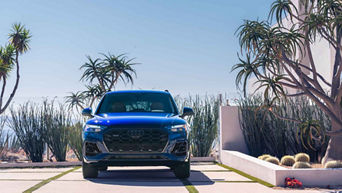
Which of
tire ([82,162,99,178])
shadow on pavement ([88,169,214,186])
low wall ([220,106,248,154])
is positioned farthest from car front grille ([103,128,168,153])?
low wall ([220,106,248,154])

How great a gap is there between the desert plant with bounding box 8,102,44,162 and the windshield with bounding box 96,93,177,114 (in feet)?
15.7

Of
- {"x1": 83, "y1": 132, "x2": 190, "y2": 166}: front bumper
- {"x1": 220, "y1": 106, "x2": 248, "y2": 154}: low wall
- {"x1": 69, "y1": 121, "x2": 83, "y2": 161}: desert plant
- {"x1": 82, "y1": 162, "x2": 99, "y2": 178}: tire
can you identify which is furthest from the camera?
{"x1": 69, "y1": 121, "x2": 83, "y2": 161}: desert plant

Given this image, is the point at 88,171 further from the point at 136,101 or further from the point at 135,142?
the point at 136,101

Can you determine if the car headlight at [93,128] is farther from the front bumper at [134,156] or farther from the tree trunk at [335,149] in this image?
the tree trunk at [335,149]

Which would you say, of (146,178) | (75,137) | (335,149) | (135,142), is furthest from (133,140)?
(75,137)

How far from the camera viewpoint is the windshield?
919 centimetres

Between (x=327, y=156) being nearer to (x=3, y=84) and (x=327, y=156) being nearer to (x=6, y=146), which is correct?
(x=6, y=146)

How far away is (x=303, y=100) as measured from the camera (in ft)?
41.4

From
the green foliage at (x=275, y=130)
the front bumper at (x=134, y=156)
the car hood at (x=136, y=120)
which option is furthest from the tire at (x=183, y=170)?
the green foliage at (x=275, y=130)

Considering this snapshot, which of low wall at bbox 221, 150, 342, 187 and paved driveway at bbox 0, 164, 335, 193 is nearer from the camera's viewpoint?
paved driveway at bbox 0, 164, 335, 193

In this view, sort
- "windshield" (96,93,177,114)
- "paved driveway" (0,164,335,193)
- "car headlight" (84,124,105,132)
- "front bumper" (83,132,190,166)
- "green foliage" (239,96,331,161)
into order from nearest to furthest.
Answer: "paved driveway" (0,164,335,193) < "front bumper" (83,132,190,166) < "car headlight" (84,124,105,132) < "windshield" (96,93,177,114) < "green foliage" (239,96,331,161)

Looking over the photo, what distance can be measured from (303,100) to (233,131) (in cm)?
206

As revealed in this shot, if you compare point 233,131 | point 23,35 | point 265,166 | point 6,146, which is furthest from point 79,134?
point 23,35

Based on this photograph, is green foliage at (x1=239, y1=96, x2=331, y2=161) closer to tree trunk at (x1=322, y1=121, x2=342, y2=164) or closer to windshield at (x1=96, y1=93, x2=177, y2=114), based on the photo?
tree trunk at (x1=322, y1=121, x2=342, y2=164)
